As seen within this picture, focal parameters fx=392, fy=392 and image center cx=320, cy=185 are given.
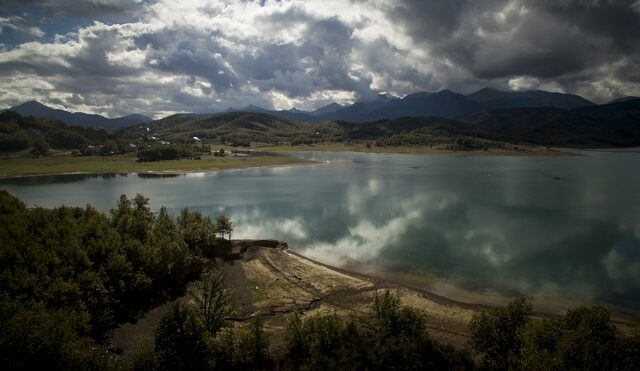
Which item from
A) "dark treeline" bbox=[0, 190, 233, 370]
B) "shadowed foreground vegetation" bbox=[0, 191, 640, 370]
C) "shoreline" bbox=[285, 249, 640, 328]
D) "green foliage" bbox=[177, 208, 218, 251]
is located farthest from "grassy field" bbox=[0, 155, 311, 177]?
"shoreline" bbox=[285, 249, 640, 328]

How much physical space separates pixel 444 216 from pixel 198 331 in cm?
6682

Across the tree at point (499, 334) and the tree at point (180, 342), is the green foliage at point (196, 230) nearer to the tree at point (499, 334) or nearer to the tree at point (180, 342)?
the tree at point (180, 342)

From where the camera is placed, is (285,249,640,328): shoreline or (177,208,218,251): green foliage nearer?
(285,249,640,328): shoreline

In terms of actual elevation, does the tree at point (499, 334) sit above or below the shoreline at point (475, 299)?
above

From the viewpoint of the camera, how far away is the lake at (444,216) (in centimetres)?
5200

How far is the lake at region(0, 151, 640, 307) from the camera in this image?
171 ft

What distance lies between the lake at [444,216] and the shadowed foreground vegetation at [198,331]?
17.7 meters

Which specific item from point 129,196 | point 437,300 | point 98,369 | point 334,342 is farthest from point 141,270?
point 129,196

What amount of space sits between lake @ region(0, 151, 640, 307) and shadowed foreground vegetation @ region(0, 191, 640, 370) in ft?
58.2

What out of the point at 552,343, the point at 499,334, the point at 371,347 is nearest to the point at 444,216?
the point at 499,334

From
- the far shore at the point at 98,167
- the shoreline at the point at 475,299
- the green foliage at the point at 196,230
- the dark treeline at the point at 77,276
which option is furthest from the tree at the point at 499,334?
the far shore at the point at 98,167

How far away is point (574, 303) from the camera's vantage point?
42031 mm

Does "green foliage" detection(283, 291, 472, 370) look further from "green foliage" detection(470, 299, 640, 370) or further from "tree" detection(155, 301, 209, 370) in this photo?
"tree" detection(155, 301, 209, 370)

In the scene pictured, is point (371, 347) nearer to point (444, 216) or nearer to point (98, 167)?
point (444, 216)
